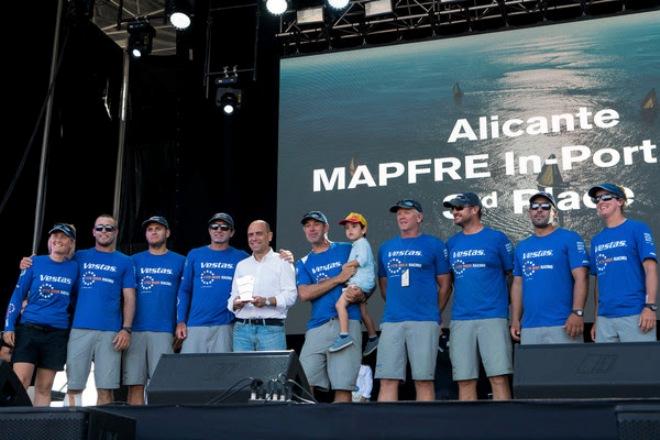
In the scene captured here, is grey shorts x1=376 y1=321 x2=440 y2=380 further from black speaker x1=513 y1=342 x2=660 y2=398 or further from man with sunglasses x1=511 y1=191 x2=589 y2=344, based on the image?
black speaker x1=513 y1=342 x2=660 y2=398

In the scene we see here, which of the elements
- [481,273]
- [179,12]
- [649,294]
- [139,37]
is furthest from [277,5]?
[649,294]

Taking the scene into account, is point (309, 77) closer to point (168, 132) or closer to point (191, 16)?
point (191, 16)

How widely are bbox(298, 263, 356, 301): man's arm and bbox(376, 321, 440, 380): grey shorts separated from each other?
393 millimetres

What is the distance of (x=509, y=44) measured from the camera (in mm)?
7039

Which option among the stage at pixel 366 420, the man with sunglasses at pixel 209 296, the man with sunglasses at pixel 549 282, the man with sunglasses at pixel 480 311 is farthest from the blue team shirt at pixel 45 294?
the man with sunglasses at pixel 549 282

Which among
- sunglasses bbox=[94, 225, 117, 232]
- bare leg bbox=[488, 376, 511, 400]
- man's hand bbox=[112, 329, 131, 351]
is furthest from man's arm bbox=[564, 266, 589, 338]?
sunglasses bbox=[94, 225, 117, 232]

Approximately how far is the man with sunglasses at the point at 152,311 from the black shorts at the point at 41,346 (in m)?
0.40

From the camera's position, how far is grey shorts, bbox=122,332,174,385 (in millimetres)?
5066

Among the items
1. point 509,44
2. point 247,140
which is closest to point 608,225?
point 509,44

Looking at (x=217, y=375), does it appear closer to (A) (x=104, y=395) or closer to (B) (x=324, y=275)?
(B) (x=324, y=275)

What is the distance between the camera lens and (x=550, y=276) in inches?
179

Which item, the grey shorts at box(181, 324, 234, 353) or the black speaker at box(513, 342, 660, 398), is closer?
the black speaker at box(513, 342, 660, 398)

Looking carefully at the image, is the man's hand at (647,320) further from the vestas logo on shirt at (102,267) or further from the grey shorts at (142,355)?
the vestas logo on shirt at (102,267)

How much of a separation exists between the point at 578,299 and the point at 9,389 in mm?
2886
